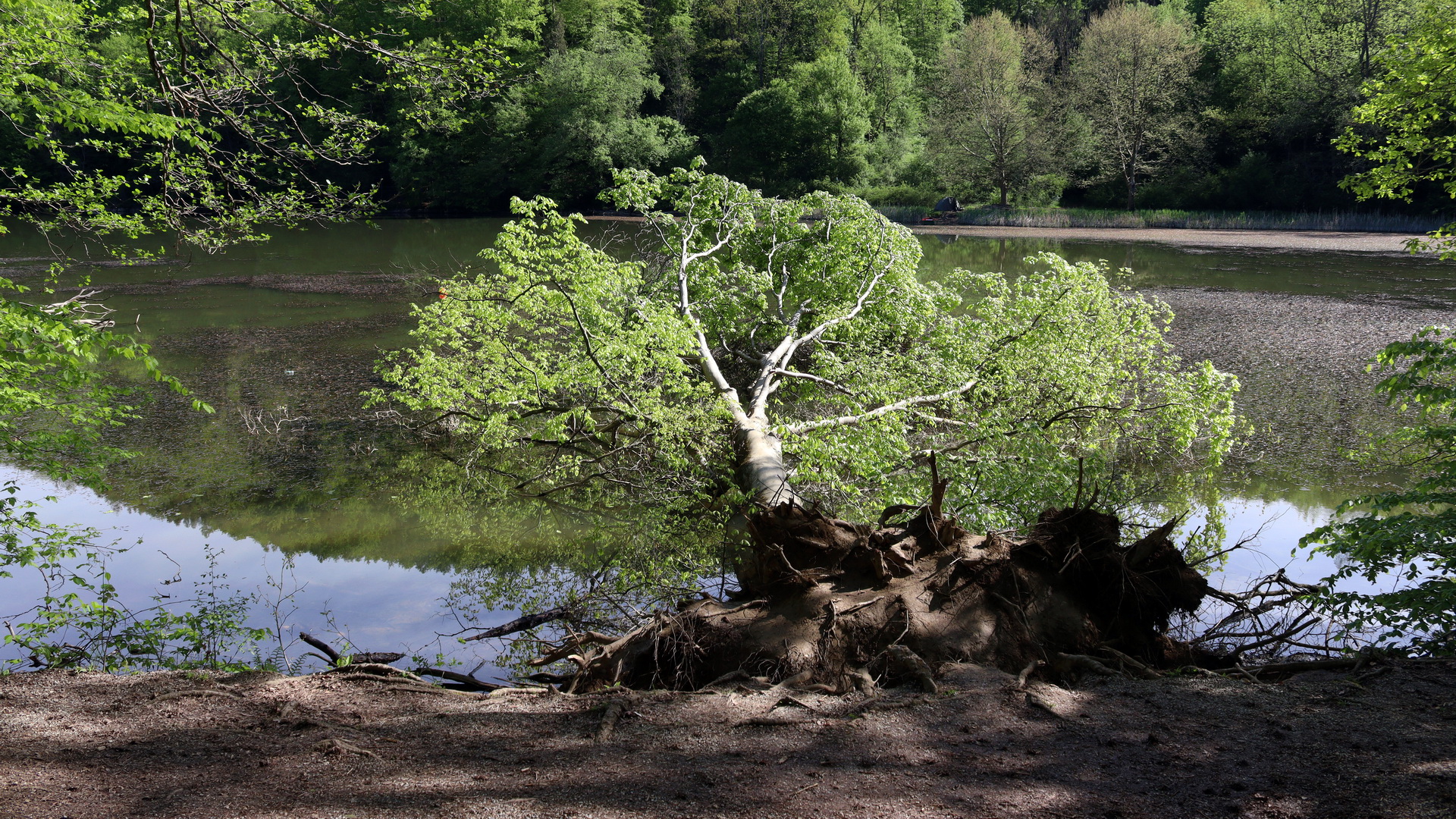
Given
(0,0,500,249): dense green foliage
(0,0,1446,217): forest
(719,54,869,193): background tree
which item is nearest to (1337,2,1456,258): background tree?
(0,0,500,249): dense green foliage

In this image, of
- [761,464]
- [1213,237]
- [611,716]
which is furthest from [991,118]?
[611,716]

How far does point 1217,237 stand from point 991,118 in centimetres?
1615

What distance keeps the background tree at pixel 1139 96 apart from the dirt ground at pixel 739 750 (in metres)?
46.9

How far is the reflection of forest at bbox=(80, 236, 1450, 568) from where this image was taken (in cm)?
947

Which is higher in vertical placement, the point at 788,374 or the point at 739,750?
the point at 788,374

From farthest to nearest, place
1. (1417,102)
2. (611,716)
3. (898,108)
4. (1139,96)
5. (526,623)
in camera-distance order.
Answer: (898,108)
(1139,96)
(1417,102)
(526,623)
(611,716)

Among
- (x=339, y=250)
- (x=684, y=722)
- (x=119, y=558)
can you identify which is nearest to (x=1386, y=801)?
(x=684, y=722)

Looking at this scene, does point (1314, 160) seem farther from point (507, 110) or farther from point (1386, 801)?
point (1386, 801)

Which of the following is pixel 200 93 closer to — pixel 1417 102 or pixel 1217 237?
pixel 1417 102

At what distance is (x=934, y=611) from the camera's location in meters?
5.56

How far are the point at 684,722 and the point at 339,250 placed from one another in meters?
35.9

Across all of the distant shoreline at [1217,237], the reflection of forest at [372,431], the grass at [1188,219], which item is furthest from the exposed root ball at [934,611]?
the grass at [1188,219]

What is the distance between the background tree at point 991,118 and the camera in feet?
162

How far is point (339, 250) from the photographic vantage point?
118ft
